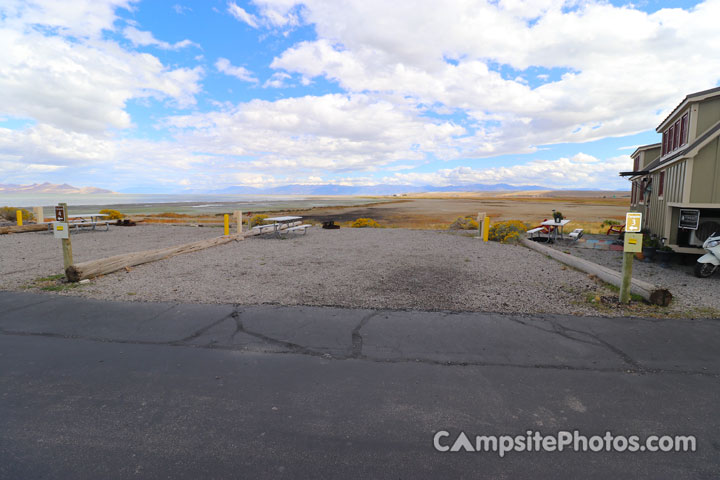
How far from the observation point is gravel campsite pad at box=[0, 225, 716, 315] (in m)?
6.15

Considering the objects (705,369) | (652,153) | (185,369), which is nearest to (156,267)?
(185,369)

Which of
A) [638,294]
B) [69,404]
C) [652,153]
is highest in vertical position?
[652,153]

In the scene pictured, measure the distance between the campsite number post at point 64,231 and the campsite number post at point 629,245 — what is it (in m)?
10.3

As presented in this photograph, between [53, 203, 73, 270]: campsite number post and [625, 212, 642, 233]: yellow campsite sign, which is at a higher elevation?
[625, 212, 642, 233]: yellow campsite sign

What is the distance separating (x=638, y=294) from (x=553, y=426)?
470cm

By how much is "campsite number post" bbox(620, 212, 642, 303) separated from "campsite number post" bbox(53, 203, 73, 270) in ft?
33.6

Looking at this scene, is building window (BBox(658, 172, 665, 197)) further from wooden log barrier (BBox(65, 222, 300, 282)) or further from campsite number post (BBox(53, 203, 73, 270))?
campsite number post (BBox(53, 203, 73, 270))

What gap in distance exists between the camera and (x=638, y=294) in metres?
6.10

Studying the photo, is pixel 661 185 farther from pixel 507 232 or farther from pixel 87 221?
pixel 87 221

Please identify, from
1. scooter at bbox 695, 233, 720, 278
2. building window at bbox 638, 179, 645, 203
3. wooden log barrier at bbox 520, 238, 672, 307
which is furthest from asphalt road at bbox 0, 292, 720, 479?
building window at bbox 638, 179, 645, 203

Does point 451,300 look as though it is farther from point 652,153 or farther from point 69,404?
point 652,153

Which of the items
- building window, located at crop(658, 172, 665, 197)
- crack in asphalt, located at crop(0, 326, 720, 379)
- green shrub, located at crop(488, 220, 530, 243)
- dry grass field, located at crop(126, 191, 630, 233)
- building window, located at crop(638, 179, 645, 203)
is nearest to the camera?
crack in asphalt, located at crop(0, 326, 720, 379)

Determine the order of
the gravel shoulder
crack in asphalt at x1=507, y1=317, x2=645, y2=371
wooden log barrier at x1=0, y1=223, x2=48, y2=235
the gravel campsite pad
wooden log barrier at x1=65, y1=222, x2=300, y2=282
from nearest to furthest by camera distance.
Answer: crack in asphalt at x1=507, y1=317, x2=645, y2=371, the gravel shoulder, the gravel campsite pad, wooden log barrier at x1=65, y1=222, x2=300, y2=282, wooden log barrier at x1=0, y1=223, x2=48, y2=235

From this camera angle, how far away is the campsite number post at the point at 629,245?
5637mm
